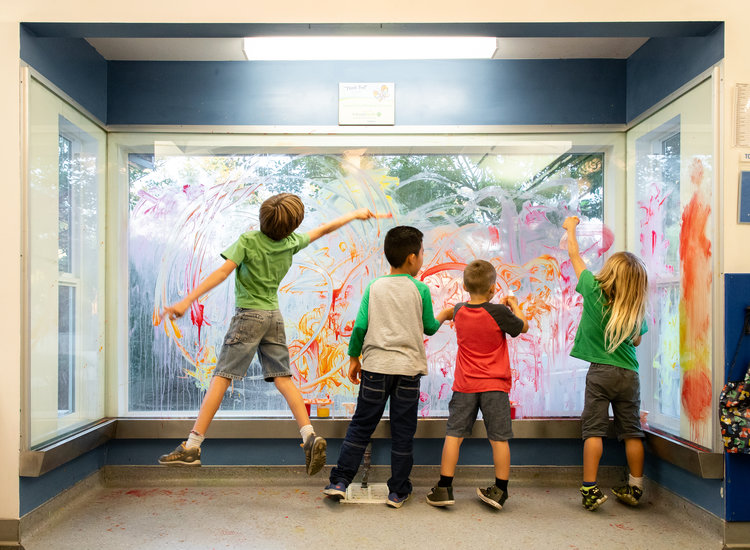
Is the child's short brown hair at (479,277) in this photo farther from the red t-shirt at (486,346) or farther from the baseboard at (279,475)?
the baseboard at (279,475)

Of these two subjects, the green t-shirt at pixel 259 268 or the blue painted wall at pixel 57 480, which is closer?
the blue painted wall at pixel 57 480

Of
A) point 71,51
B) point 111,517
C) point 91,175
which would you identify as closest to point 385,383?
point 111,517

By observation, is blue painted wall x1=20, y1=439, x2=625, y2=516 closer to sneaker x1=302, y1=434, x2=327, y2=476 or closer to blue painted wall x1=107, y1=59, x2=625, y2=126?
sneaker x1=302, y1=434, x2=327, y2=476

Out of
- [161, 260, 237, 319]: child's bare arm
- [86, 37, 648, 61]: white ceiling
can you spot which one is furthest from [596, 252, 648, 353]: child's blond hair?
[161, 260, 237, 319]: child's bare arm

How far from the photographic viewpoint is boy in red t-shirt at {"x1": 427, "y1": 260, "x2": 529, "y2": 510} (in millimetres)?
3004

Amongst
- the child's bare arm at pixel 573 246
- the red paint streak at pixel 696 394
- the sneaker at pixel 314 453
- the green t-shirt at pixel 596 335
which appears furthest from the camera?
the child's bare arm at pixel 573 246

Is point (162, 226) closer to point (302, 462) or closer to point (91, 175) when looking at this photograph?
point (91, 175)

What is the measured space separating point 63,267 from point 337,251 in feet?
4.66

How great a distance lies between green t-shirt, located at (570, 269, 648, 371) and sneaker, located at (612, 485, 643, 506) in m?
0.59

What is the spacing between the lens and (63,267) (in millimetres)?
3035

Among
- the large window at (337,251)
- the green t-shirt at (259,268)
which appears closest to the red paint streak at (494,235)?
the large window at (337,251)

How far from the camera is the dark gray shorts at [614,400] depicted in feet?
→ 10.0

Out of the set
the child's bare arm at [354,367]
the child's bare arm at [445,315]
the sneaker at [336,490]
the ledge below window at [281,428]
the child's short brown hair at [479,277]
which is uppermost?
the child's short brown hair at [479,277]

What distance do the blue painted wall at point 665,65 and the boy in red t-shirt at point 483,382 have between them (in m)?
1.30
